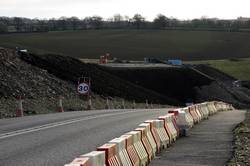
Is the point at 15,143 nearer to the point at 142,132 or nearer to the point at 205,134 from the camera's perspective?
the point at 142,132

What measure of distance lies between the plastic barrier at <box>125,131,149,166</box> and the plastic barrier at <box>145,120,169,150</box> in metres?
1.85

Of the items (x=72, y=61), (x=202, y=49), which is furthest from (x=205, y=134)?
(x=202, y=49)

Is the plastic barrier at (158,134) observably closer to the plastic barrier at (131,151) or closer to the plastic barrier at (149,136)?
the plastic barrier at (149,136)

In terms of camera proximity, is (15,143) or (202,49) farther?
(202,49)

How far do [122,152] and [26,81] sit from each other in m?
29.8

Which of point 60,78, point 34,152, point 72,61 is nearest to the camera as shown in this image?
point 34,152

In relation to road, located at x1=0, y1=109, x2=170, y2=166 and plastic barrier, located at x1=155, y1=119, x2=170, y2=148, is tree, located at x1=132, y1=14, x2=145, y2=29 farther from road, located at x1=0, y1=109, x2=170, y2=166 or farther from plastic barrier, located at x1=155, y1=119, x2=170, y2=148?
plastic barrier, located at x1=155, y1=119, x2=170, y2=148

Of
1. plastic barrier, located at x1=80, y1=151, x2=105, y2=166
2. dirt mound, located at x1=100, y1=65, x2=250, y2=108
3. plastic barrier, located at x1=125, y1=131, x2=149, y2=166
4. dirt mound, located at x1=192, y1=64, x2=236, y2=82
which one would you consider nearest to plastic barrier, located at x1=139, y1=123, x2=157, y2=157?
plastic barrier, located at x1=125, y1=131, x2=149, y2=166

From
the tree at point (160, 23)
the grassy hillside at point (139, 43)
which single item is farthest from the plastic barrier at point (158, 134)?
the tree at point (160, 23)

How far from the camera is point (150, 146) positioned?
12.7 metres

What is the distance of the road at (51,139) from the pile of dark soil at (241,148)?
320 centimetres

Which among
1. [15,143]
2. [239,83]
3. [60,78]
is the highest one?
[15,143]

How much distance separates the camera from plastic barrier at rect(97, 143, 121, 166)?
838 centimetres

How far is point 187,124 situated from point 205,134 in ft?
2.47
